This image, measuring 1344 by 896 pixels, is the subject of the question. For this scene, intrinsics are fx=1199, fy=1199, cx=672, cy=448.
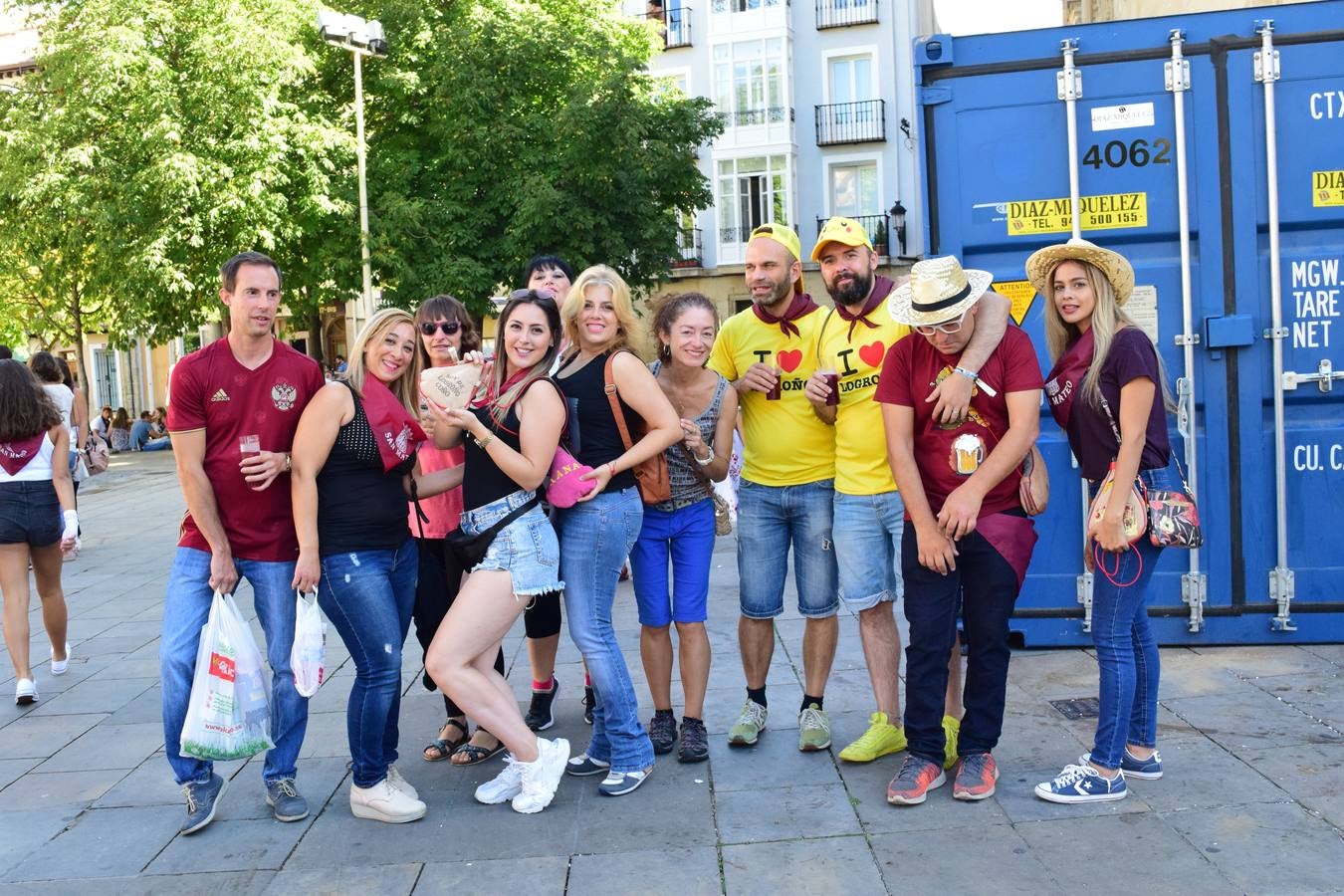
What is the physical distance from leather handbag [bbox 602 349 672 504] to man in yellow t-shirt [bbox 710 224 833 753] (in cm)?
47

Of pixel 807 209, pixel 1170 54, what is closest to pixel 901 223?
pixel 807 209

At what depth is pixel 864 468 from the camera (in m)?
4.59

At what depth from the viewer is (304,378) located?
171 inches

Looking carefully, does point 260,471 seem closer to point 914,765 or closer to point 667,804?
point 667,804

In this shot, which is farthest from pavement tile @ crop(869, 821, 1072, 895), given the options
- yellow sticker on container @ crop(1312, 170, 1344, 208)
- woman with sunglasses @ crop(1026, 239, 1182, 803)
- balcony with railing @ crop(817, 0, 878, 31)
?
balcony with railing @ crop(817, 0, 878, 31)

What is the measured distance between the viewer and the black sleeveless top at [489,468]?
423cm

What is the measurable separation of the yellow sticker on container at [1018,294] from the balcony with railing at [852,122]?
1221 inches

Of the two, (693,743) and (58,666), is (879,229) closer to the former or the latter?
(58,666)

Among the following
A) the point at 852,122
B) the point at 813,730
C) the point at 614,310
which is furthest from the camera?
the point at 852,122

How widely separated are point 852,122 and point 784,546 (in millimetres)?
32921

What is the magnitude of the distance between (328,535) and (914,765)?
2210 millimetres

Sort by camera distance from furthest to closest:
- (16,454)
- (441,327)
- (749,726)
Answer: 1. (16,454)
2. (441,327)
3. (749,726)

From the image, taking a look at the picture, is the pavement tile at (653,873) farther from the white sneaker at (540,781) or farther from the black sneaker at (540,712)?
the black sneaker at (540,712)

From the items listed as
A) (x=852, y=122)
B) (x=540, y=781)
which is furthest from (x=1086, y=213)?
(x=852, y=122)
